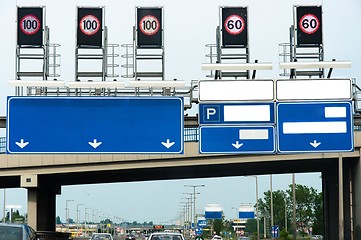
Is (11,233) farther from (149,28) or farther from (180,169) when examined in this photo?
(180,169)

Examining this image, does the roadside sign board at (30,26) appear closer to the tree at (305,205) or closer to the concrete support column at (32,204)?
the concrete support column at (32,204)

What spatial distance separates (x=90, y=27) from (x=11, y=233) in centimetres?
746

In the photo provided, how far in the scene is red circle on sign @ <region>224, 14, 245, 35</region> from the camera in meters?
28.0

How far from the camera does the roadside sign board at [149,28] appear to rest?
91.0 ft

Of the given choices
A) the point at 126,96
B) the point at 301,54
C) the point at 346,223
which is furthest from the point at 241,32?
the point at 346,223

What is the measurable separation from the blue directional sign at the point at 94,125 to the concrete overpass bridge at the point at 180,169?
1888cm

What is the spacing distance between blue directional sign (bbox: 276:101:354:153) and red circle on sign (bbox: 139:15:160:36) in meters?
4.76

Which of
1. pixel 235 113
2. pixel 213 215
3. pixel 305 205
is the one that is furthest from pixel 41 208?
pixel 305 205

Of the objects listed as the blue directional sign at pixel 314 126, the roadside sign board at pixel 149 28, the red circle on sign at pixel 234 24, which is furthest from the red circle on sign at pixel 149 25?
the blue directional sign at pixel 314 126

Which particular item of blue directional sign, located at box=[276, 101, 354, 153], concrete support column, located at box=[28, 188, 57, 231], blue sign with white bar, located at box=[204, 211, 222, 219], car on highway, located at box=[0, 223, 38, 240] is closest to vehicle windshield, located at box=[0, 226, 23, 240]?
car on highway, located at box=[0, 223, 38, 240]

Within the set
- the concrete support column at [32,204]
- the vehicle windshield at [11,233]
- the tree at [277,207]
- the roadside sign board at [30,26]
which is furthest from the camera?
the tree at [277,207]

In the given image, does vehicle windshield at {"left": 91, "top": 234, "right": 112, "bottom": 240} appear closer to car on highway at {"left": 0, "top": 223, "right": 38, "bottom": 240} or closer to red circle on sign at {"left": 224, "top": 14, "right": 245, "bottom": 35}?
red circle on sign at {"left": 224, "top": 14, "right": 245, "bottom": 35}

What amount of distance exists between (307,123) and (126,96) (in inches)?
234

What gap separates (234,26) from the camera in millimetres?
28125
